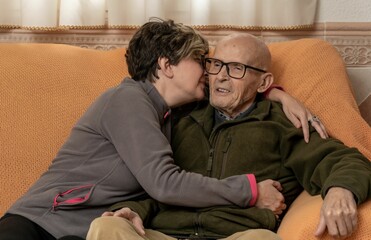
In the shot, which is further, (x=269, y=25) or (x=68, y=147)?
(x=269, y=25)

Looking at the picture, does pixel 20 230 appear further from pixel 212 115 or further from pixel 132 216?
pixel 212 115

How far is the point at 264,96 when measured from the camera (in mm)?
2152

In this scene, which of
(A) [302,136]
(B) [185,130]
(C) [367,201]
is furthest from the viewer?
(B) [185,130]

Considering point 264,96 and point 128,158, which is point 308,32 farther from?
point 128,158

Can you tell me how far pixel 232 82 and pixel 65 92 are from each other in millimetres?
585

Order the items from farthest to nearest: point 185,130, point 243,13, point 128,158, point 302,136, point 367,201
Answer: point 243,13, point 185,130, point 302,136, point 128,158, point 367,201

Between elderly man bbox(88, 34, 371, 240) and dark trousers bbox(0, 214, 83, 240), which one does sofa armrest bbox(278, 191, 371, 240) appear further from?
dark trousers bbox(0, 214, 83, 240)

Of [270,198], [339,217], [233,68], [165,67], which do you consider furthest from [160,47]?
[339,217]

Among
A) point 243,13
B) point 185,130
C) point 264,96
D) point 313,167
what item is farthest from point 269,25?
point 313,167

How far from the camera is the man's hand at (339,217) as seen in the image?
153 centimetres

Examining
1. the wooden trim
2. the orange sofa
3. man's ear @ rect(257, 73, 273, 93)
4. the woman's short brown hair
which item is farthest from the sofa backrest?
the wooden trim

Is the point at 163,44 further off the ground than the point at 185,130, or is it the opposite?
the point at 163,44

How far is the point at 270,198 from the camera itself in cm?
186

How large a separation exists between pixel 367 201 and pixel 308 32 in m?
1.17
